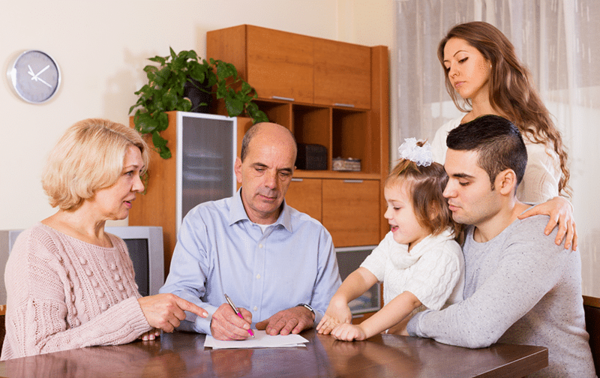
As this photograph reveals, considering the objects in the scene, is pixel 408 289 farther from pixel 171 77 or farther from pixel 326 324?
pixel 171 77

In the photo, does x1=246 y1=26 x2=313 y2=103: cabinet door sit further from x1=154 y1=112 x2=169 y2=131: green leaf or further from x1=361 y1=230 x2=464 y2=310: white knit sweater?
x1=361 y1=230 x2=464 y2=310: white knit sweater

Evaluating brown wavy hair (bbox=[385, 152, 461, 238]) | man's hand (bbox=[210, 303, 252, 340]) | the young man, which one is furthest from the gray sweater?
man's hand (bbox=[210, 303, 252, 340])

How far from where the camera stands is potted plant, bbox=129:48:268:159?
12.4 feet

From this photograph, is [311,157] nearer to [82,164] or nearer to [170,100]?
[170,100]

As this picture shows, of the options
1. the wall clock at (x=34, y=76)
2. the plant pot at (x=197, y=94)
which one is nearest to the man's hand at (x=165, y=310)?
the wall clock at (x=34, y=76)

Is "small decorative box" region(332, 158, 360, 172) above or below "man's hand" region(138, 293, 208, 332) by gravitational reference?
above

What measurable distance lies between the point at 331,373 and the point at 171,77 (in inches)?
113

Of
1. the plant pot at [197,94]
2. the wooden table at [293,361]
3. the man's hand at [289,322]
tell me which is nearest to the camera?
the wooden table at [293,361]

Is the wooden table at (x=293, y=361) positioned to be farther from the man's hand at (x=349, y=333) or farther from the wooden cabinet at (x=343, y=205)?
the wooden cabinet at (x=343, y=205)

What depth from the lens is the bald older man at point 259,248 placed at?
2.25 meters

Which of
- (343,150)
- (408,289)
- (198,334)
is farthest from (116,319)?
(343,150)

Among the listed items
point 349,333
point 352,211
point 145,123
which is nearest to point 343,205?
point 352,211

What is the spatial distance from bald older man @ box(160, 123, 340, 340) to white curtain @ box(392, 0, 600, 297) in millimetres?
2187

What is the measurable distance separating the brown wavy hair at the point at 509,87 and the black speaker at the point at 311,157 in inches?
84.7
